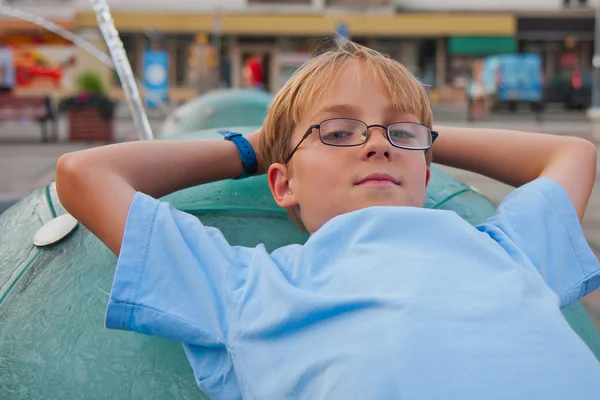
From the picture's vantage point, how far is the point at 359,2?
25297 mm

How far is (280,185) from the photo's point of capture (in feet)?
4.87

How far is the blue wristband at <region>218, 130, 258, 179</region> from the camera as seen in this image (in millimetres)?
1576

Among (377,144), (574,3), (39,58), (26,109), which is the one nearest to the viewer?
(377,144)

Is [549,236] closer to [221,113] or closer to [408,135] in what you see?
[408,135]

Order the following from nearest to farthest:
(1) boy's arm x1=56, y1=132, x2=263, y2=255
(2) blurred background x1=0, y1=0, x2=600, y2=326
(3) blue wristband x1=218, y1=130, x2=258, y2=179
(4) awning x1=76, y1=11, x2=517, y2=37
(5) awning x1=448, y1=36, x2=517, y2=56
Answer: (1) boy's arm x1=56, y1=132, x2=263, y2=255
(3) blue wristband x1=218, y1=130, x2=258, y2=179
(2) blurred background x1=0, y1=0, x2=600, y2=326
(4) awning x1=76, y1=11, x2=517, y2=37
(5) awning x1=448, y1=36, x2=517, y2=56

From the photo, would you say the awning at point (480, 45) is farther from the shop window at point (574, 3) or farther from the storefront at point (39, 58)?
the storefront at point (39, 58)

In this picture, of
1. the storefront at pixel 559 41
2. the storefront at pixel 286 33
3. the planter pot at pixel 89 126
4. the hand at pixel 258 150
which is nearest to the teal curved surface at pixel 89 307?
the hand at pixel 258 150

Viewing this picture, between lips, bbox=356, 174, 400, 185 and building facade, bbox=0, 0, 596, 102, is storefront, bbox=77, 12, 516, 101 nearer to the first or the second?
building facade, bbox=0, 0, 596, 102

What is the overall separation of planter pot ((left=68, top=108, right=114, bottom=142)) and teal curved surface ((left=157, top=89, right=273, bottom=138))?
772 centimetres

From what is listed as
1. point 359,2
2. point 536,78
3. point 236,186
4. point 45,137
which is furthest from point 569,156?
point 359,2

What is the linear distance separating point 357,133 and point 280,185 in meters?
0.22

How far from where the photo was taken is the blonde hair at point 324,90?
1.40m

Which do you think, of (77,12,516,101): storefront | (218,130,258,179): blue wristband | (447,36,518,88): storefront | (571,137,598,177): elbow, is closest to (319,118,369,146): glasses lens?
(218,130,258,179): blue wristband

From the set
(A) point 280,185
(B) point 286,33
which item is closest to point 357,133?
(A) point 280,185
